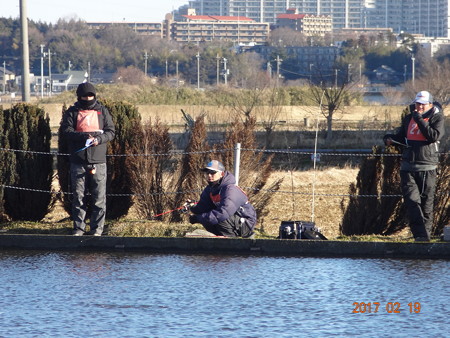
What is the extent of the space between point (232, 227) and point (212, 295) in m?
2.46

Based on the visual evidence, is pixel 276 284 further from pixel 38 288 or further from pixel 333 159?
pixel 333 159

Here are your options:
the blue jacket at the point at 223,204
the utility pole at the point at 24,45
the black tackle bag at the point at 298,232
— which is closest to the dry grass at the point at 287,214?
the blue jacket at the point at 223,204

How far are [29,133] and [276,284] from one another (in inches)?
193

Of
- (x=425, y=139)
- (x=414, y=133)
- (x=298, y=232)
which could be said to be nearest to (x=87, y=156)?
(x=298, y=232)

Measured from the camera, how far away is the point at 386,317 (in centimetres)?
704

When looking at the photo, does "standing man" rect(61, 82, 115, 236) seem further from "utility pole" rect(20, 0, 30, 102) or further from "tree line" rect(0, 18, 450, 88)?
"tree line" rect(0, 18, 450, 88)

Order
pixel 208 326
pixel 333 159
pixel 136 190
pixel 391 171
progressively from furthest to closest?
pixel 333 159, pixel 136 190, pixel 391 171, pixel 208 326

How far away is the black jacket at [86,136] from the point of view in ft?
35.1

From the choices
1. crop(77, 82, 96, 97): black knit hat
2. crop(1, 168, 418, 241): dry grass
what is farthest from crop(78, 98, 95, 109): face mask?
crop(1, 168, 418, 241): dry grass

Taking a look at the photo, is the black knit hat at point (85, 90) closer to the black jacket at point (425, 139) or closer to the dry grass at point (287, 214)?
the dry grass at point (287, 214)

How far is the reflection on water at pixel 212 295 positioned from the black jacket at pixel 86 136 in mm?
1275

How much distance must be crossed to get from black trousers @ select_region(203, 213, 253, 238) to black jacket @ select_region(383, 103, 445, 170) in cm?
190

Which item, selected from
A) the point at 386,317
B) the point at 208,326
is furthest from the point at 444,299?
the point at 208,326

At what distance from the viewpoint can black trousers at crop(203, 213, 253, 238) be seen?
1024 cm
